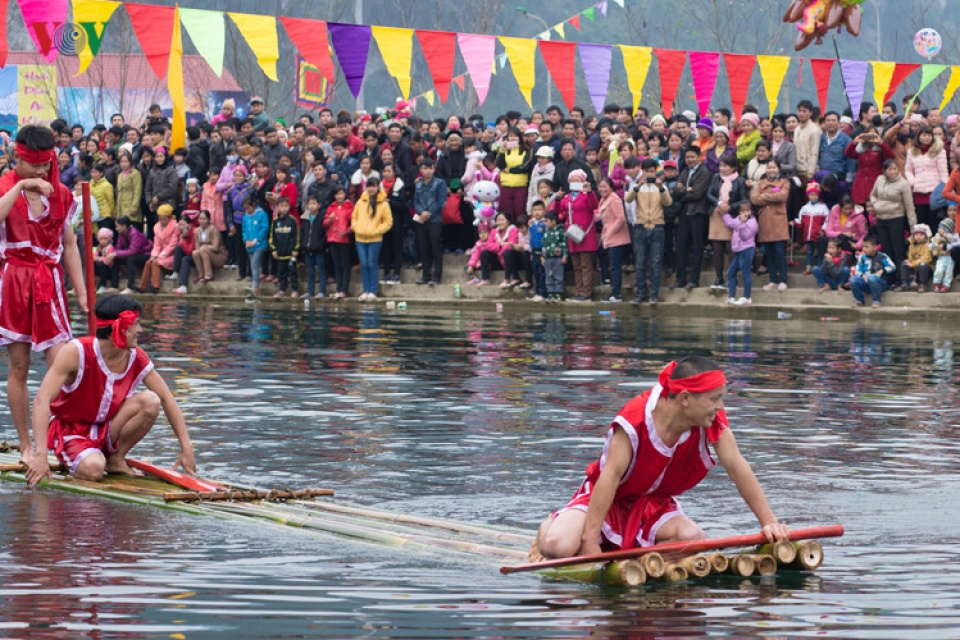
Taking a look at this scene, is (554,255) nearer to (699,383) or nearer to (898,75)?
(898,75)

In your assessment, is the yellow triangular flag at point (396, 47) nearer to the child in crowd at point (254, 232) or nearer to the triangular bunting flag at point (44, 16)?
the child in crowd at point (254, 232)

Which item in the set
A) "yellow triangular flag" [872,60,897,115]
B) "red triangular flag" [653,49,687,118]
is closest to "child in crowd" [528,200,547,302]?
"red triangular flag" [653,49,687,118]

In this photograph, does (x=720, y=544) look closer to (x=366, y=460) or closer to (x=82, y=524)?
(x=82, y=524)

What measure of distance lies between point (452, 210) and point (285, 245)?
291 centimetres

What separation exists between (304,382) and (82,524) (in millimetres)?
6967

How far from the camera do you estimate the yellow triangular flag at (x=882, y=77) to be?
26000mm

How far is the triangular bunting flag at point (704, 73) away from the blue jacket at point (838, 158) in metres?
3.80

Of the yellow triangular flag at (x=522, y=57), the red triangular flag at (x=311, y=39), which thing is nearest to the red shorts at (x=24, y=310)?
the red triangular flag at (x=311, y=39)

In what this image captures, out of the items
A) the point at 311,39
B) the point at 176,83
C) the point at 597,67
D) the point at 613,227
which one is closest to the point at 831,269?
the point at 613,227

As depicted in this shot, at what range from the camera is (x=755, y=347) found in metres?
19.0

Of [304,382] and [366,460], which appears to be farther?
[304,382]

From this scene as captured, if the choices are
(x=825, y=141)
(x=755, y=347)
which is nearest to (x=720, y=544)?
(x=755, y=347)

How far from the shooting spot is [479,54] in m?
27.2

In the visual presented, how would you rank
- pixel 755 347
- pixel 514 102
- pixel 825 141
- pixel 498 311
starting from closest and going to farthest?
pixel 755 347
pixel 825 141
pixel 498 311
pixel 514 102
